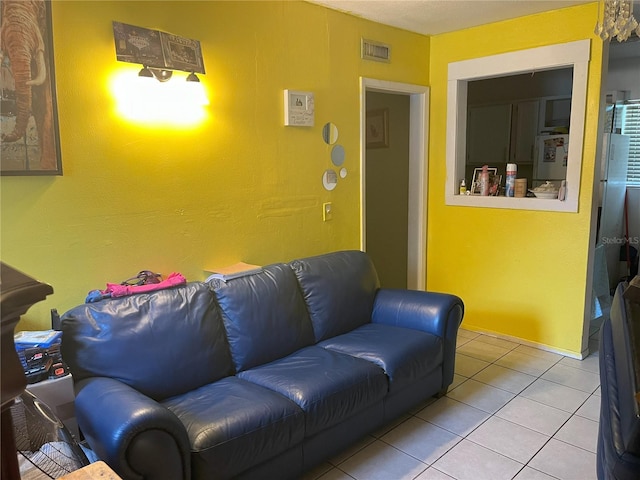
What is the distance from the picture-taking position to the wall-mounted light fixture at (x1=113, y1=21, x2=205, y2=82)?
2.33 metres

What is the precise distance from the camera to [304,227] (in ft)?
10.9

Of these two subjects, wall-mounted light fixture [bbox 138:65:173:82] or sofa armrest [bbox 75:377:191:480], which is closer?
sofa armrest [bbox 75:377:191:480]

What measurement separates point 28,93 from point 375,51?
2433 mm

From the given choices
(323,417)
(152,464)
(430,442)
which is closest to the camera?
(152,464)

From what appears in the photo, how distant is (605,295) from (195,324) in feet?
12.5

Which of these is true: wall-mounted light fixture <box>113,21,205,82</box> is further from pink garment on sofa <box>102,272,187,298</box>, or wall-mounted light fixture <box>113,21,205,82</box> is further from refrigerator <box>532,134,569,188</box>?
refrigerator <box>532,134,569,188</box>

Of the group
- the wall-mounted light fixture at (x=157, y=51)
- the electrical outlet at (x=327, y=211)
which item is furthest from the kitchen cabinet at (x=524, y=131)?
the wall-mounted light fixture at (x=157, y=51)

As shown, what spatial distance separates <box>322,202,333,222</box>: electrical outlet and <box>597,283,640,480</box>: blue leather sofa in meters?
1.99

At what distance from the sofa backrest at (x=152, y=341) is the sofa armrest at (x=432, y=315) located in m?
1.15

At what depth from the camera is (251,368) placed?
2.48 metres

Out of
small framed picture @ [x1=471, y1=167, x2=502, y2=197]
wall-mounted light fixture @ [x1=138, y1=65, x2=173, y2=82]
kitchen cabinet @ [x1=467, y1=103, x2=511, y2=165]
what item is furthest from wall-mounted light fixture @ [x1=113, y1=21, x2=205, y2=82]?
kitchen cabinet @ [x1=467, y1=103, x2=511, y2=165]

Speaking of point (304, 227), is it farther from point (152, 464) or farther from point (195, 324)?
point (152, 464)

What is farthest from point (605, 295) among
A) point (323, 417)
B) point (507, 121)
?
point (323, 417)

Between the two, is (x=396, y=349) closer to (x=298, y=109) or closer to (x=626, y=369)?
(x=626, y=369)
